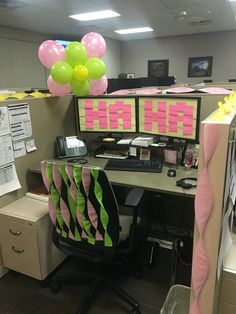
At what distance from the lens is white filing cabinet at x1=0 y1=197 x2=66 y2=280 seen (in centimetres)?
159

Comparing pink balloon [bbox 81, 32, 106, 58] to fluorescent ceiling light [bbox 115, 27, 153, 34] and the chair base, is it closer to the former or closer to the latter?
the chair base

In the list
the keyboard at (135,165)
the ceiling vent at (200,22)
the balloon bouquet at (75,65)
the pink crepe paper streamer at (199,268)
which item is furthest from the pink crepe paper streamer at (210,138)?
the ceiling vent at (200,22)

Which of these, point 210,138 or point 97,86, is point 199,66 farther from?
point 210,138

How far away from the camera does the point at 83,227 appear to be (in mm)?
1346

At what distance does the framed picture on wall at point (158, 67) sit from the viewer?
27.8 ft

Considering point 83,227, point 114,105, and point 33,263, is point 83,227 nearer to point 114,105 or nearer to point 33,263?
point 33,263

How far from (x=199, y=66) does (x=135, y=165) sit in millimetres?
7240

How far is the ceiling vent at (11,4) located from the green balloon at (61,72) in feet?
10.2

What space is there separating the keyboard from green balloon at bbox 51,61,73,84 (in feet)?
2.24

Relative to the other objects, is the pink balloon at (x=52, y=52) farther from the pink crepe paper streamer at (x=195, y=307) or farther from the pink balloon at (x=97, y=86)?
the pink crepe paper streamer at (x=195, y=307)

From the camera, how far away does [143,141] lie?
6.47 feet

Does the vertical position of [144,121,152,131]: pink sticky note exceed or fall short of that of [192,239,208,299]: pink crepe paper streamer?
it exceeds it

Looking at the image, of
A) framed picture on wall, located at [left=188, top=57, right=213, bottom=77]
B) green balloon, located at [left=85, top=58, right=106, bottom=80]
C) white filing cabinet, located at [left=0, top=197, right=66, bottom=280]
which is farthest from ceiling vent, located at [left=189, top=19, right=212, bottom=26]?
white filing cabinet, located at [left=0, top=197, right=66, bottom=280]

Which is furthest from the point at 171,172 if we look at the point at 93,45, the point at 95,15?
the point at 95,15
